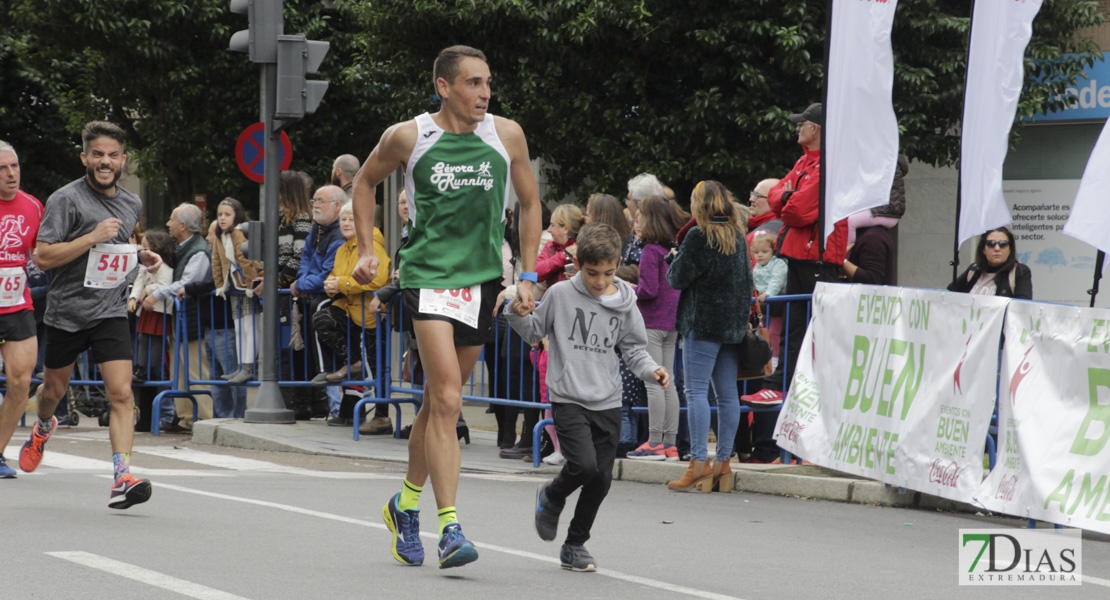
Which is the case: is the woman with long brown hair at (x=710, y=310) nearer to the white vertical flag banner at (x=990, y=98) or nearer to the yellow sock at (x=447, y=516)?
the white vertical flag banner at (x=990, y=98)

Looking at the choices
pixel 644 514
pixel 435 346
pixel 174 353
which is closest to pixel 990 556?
pixel 644 514

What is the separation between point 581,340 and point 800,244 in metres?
4.11

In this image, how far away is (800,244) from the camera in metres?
10.0

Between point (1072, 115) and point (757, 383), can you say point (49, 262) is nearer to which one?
point (757, 383)

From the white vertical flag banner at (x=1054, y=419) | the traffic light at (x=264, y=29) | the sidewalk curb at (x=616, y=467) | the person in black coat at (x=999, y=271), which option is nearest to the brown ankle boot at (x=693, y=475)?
the sidewalk curb at (x=616, y=467)

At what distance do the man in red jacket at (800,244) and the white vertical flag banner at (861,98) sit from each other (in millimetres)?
281

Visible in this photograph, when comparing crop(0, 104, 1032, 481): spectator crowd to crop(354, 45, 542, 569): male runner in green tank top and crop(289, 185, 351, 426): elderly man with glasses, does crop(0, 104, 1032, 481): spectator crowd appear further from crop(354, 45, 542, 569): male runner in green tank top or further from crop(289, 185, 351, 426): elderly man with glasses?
crop(354, 45, 542, 569): male runner in green tank top

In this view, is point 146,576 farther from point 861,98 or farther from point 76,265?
point 861,98

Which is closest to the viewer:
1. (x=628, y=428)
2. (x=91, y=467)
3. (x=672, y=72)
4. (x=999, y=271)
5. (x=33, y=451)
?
(x=33, y=451)

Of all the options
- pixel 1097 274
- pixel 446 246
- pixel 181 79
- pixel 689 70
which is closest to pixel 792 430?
pixel 1097 274

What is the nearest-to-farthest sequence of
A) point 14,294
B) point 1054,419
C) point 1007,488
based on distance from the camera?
point 1054,419 → point 1007,488 → point 14,294

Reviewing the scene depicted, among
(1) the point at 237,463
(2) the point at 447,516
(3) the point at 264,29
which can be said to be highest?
(3) the point at 264,29

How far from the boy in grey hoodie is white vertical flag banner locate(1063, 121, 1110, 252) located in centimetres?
289

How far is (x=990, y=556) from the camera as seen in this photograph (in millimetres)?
6855
